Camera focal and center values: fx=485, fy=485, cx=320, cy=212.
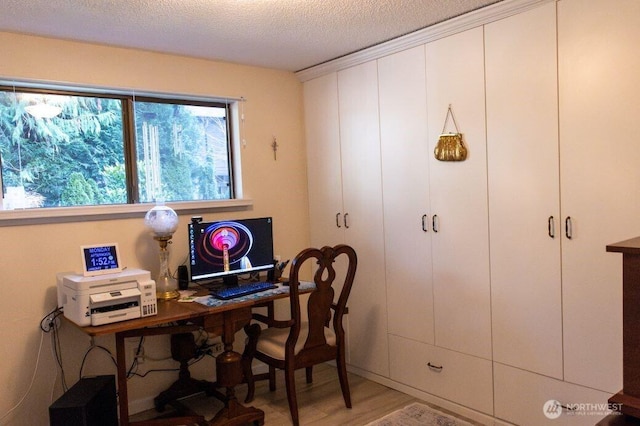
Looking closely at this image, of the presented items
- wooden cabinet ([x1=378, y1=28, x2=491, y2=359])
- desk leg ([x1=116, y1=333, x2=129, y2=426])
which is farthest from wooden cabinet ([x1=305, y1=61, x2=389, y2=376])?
desk leg ([x1=116, y1=333, x2=129, y2=426])

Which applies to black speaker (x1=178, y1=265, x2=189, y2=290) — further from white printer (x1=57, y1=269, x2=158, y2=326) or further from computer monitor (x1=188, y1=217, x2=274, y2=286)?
white printer (x1=57, y1=269, x2=158, y2=326)

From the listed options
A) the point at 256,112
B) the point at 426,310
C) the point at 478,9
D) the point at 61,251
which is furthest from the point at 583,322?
the point at 61,251

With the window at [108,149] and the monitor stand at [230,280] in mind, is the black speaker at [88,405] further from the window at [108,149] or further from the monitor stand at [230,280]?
the window at [108,149]

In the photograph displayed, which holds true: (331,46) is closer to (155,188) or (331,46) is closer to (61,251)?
(155,188)

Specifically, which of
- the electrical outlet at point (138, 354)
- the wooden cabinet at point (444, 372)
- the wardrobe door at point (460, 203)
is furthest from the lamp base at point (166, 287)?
the wardrobe door at point (460, 203)

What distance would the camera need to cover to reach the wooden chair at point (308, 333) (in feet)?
9.39

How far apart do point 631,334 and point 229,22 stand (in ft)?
8.00

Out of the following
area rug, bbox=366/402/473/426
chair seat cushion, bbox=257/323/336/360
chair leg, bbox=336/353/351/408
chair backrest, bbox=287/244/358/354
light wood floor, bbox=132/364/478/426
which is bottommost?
light wood floor, bbox=132/364/478/426

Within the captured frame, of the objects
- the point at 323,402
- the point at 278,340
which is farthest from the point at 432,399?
the point at 278,340

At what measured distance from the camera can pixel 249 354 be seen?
321 centimetres

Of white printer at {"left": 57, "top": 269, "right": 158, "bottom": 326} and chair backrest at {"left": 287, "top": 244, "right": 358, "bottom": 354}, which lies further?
chair backrest at {"left": 287, "top": 244, "right": 358, "bottom": 354}

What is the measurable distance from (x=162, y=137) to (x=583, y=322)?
112 inches

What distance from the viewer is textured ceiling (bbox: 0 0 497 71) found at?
249 centimetres

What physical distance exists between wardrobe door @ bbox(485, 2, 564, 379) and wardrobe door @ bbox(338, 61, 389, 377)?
2.91ft
